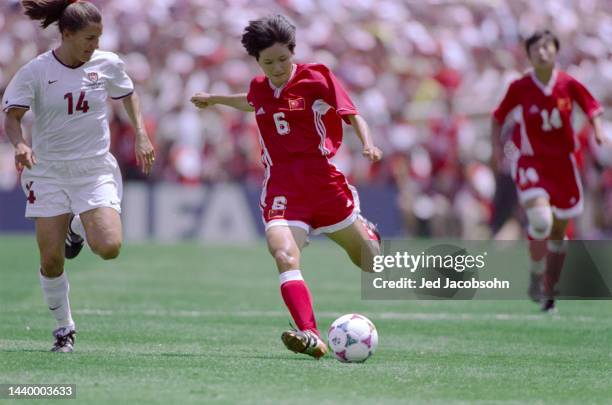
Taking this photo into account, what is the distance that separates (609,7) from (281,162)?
917 inches

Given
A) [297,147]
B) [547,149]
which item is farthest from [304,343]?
[547,149]

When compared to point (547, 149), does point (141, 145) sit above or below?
above

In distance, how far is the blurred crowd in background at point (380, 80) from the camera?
928 inches

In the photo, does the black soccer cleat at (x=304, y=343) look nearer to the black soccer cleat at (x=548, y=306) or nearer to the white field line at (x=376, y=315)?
the white field line at (x=376, y=315)

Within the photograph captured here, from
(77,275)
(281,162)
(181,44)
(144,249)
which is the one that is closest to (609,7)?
(181,44)

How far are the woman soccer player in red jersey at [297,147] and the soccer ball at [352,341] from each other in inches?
18.3

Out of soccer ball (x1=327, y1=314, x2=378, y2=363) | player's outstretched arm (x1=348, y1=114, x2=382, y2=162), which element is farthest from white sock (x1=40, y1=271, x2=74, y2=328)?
player's outstretched arm (x1=348, y1=114, x2=382, y2=162)

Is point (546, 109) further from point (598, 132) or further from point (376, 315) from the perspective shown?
point (376, 315)

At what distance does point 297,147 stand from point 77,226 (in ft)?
5.37

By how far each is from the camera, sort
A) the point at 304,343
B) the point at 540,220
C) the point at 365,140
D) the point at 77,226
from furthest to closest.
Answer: the point at 540,220
the point at 77,226
the point at 365,140
the point at 304,343

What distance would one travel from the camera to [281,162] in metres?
8.55

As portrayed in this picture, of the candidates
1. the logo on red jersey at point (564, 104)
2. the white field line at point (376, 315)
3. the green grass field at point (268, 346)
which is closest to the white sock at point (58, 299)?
the green grass field at point (268, 346)

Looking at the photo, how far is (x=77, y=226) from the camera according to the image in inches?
343

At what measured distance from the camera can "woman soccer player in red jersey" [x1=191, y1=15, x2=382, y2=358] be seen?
27.0 feet
